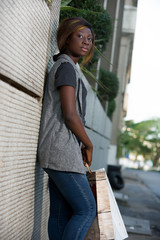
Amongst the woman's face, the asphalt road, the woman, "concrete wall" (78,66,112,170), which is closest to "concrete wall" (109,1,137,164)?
the asphalt road

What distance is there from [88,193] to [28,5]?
3.81 ft

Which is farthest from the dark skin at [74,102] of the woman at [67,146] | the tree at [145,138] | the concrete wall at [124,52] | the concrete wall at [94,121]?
the tree at [145,138]

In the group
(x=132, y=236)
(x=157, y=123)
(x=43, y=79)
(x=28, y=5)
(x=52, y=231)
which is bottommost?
(x=132, y=236)

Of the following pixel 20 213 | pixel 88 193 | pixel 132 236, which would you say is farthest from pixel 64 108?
pixel 132 236

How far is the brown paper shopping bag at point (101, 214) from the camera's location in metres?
2.09

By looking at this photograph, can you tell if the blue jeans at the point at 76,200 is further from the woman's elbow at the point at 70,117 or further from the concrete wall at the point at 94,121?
the concrete wall at the point at 94,121

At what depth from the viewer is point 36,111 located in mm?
2283

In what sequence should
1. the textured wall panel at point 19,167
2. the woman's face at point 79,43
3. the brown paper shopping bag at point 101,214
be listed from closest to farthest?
the textured wall panel at point 19,167, the brown paper shopping bag at point 101,214, the woman's face at point 79,43

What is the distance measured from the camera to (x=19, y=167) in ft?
6.58

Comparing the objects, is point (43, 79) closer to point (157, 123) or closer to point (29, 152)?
point (29, 152)

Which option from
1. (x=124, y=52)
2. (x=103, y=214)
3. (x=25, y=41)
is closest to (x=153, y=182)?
(x=124, y=52)

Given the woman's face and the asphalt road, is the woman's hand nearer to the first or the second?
the woman's face

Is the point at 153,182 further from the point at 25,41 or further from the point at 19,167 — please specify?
the point at 25,41

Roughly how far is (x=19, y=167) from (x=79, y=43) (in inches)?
36.5
